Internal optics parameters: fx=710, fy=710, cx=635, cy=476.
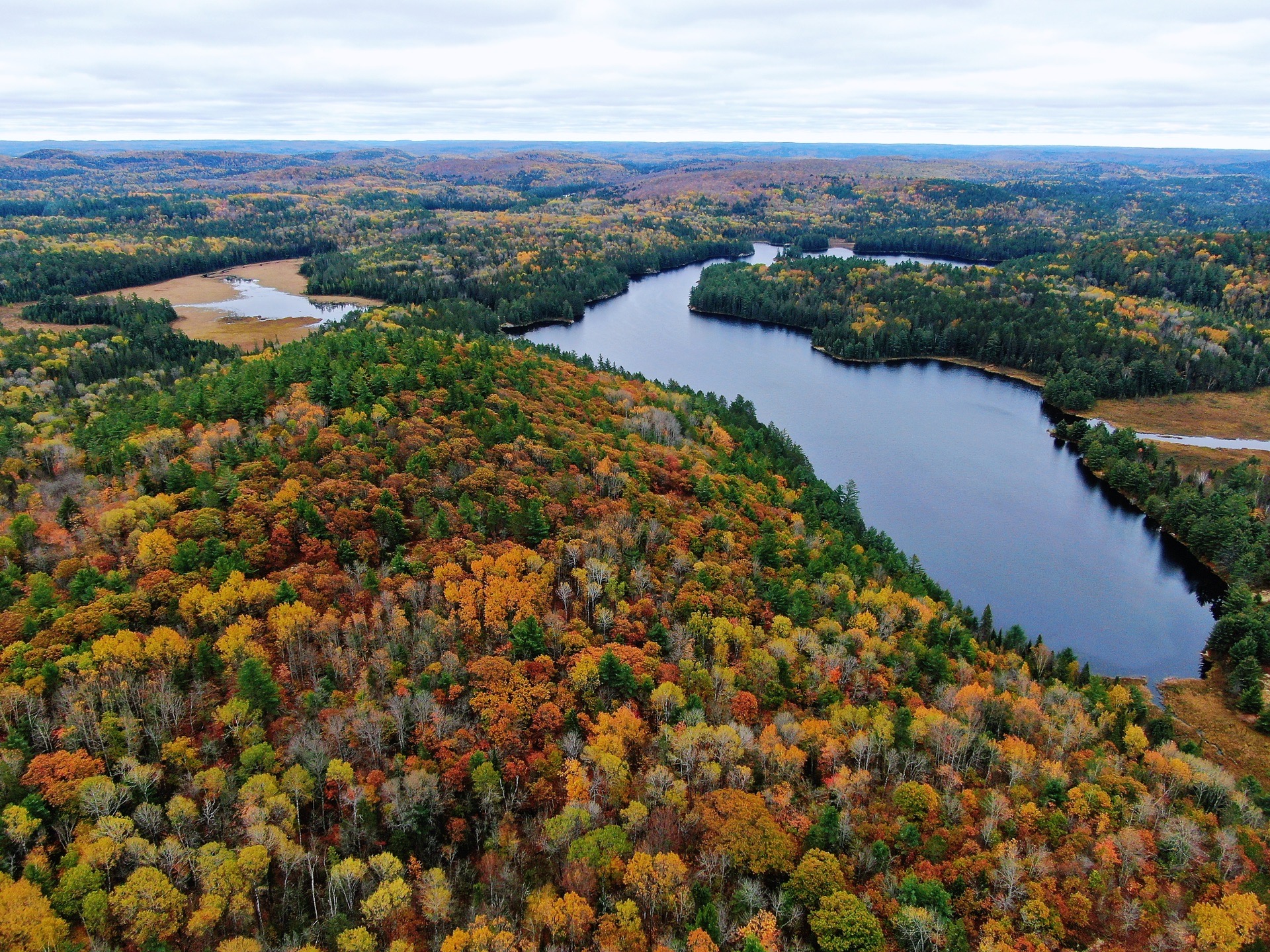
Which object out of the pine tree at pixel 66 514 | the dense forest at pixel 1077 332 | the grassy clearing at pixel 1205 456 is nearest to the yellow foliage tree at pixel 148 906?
the pine tree at pixel 66 514

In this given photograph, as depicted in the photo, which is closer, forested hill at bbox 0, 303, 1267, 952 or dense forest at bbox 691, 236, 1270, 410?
forested hill at bbox 0, 303, 1267, 952

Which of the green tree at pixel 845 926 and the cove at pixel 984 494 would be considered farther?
the cove at pixel 984 494

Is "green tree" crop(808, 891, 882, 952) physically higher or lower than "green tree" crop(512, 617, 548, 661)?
lower

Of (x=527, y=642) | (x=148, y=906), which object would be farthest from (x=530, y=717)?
(x=148, y=906)

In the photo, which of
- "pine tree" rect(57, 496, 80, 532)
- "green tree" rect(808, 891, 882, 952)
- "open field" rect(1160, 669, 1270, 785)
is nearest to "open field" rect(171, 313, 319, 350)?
"pine tree" rect(57, 496, 80, 532)

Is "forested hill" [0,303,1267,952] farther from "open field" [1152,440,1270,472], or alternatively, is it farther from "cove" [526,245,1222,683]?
"open field" [1152,440,1270,472]

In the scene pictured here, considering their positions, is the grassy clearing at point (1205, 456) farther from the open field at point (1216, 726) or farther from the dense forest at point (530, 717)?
the open field at point (1216, 726)

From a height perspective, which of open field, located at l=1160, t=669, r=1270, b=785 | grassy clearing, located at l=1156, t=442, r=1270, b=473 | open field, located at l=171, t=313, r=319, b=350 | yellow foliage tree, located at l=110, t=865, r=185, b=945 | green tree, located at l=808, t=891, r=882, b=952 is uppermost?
open field, located at l=171, t=313, r=319, b=350
